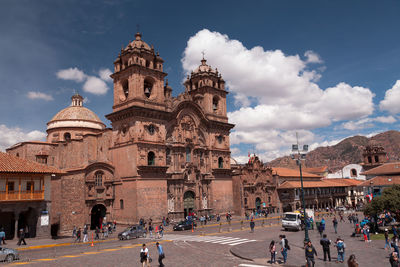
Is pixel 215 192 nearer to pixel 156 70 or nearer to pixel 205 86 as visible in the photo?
pixel 205 86

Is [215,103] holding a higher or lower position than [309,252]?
higher

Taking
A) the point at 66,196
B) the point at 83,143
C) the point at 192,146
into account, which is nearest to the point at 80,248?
the point at 66,196

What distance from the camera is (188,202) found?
48.4m

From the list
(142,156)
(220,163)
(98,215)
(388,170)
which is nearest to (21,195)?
(98,215)

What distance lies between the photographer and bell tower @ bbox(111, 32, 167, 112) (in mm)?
43906

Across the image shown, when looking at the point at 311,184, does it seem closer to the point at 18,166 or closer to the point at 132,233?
the point at 132,233

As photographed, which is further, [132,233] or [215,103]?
[215,103]

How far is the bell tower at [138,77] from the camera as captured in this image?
43906mm

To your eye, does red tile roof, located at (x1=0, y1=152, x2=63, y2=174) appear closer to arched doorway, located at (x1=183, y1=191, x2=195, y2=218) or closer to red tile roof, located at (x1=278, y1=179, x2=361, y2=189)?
arched doorway, located at (x1=183, y1=191, x2=195, y2=218)

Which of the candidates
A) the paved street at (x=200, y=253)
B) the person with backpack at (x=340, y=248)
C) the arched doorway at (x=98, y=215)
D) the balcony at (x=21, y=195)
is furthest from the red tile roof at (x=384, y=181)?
the balcony at (x=21, y=195)

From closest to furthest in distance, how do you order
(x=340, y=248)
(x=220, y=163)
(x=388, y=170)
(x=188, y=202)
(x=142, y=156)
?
(x=340, y=248) → (x=142, y=156) → (x=188, y=202) → (x=220, y=163) → (x=388, y=170)

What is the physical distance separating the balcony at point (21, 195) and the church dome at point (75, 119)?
27525 mm

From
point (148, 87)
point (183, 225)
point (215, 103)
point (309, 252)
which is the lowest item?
point (183, 225)

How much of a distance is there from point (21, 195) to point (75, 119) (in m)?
29.5
